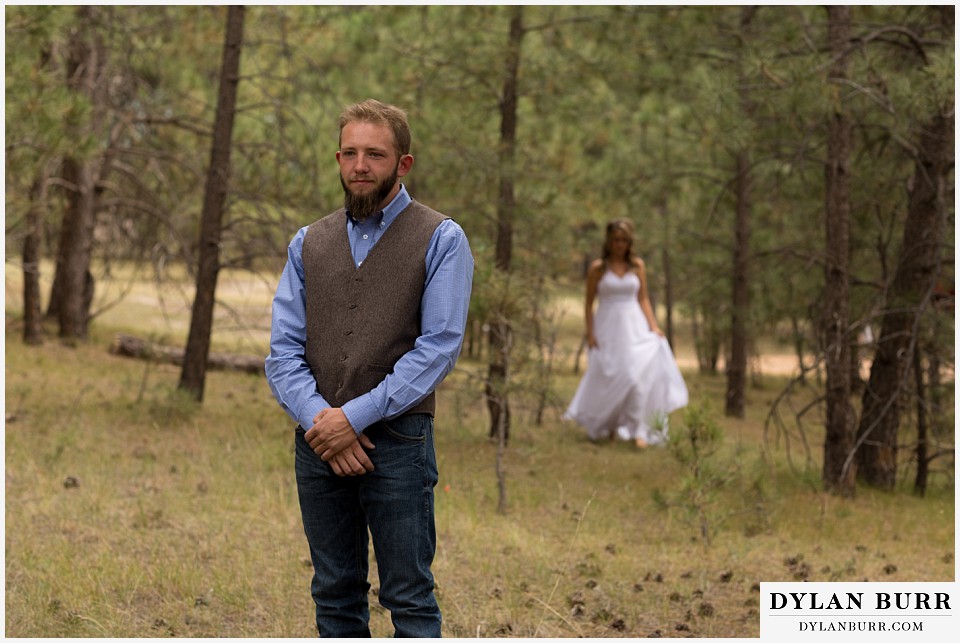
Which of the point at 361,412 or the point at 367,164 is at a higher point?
the point at 367,164

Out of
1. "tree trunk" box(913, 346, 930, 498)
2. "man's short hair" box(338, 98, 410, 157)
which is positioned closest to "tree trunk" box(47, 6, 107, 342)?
"tree trunk" box(913, 346, 930, 498)

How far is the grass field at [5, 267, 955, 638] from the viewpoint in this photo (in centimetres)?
495

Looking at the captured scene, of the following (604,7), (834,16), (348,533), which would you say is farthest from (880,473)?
(348,533)

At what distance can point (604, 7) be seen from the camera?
1155cm

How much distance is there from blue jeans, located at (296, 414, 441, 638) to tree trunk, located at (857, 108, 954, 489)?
221 inches

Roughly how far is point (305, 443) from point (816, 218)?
9.74m

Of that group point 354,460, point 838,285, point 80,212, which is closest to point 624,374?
point 838,285

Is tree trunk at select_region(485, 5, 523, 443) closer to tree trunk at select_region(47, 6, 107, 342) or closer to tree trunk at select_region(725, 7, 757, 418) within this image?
tree trunk at select_region(725, 7, 757, 418)

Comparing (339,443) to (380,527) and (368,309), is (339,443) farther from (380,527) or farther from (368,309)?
(368,309)

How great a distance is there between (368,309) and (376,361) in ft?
0.51

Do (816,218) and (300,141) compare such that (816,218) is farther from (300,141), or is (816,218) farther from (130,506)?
(130,506)

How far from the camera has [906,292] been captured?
28.7 feet

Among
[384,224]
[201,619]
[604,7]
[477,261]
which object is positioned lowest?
[201,619]

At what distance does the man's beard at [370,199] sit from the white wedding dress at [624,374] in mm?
7642
